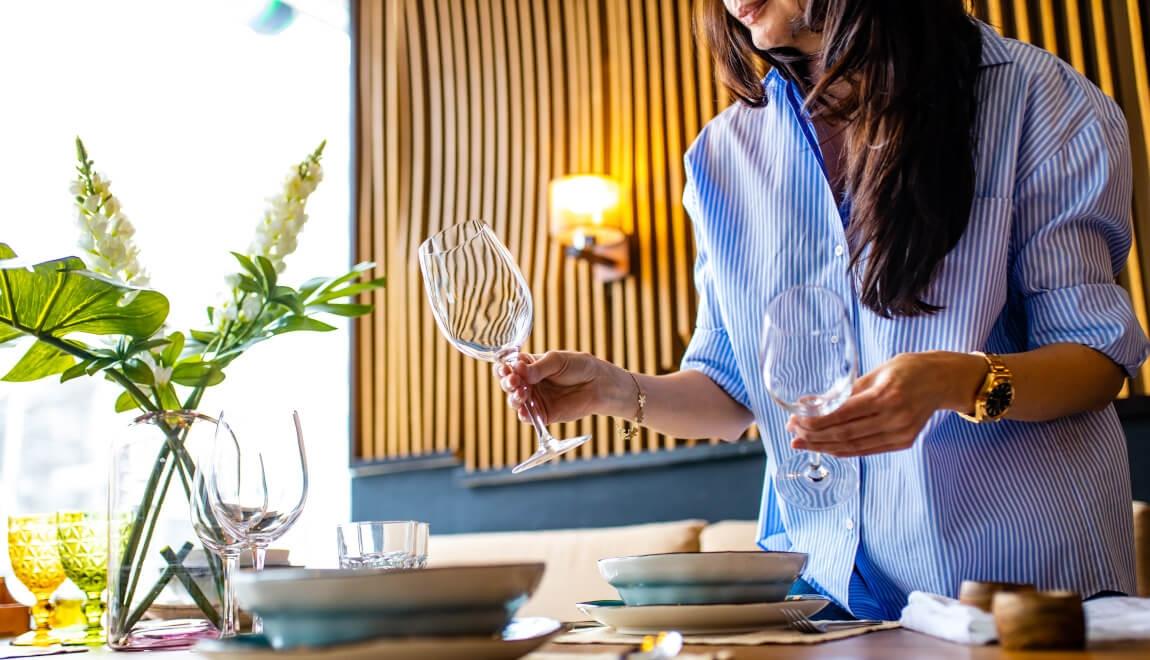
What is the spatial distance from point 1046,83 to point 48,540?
1.47m

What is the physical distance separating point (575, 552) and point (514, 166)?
180cm

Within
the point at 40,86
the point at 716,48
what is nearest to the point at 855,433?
the point at 716,48

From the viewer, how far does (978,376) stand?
3.81 ft

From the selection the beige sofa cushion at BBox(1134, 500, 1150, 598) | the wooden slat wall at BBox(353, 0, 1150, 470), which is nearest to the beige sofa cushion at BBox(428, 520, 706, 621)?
the wooden slat wall at BBox(353, 0, 1150, 470)

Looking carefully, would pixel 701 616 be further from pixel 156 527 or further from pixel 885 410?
pixel 156 527

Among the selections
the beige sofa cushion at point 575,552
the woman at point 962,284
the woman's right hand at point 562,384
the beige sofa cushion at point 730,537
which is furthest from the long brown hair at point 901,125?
the beige sofa cushion at point 575,552

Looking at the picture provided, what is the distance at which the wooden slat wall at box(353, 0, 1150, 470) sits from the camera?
3855 mm

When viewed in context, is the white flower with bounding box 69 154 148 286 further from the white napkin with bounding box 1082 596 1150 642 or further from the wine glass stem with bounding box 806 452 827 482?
the white napkin with bounding box 1082 596 1150 642

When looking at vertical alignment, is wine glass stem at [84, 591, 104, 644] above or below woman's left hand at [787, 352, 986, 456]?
below

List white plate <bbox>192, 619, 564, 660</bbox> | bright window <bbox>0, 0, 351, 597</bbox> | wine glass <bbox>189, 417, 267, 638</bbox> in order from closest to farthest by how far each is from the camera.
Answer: white plate <bbox>192, 619, 564, 660</bbox>, wine glass <bbox>189, 417, 267, 638</bbox>, bright window <bbox>0, 0, 351, 597</bbox>

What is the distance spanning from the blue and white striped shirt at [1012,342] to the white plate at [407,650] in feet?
2.36

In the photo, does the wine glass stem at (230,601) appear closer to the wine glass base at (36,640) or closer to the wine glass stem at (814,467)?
the wine glass base at (36,640)

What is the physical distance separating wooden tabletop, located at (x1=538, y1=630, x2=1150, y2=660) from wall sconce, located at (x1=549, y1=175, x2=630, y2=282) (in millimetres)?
2967

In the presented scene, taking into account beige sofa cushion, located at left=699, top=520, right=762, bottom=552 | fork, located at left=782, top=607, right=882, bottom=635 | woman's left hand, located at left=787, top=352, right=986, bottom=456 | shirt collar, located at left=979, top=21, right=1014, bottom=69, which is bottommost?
beige sofa cushion, located at left=699, top=520, right=762, bottom=552
